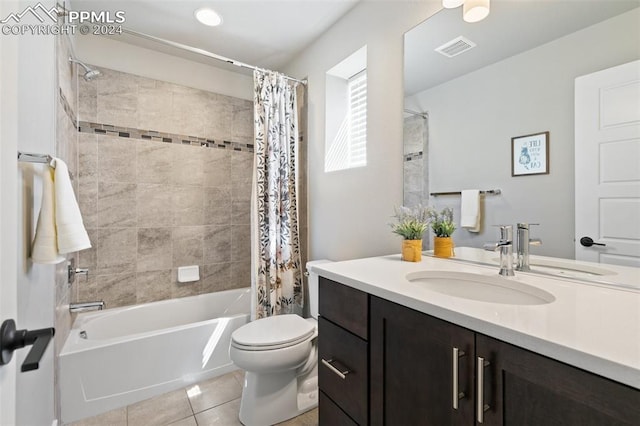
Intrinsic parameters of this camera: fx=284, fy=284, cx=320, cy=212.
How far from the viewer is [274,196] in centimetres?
218

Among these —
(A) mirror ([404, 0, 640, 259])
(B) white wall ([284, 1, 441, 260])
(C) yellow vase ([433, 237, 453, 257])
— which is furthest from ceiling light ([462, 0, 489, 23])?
(C) yellow vase ([433, 237, 453, 257])

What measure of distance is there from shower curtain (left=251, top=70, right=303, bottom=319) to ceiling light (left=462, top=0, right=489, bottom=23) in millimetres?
1357

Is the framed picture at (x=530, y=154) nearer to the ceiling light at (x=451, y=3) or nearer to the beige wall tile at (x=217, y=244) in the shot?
the ceiling light at (x=451, y=3)

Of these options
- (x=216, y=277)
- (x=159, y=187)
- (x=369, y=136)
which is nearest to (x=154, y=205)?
(x=159, y=187)

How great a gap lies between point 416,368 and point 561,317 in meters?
0.38

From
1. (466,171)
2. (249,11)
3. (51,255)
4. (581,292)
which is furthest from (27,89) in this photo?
(581,292)

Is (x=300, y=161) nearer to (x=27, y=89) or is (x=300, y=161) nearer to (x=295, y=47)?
(x=295, y=47)

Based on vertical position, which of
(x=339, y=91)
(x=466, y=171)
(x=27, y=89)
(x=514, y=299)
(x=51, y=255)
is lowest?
(x=514, y=299)

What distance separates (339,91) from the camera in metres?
2.19

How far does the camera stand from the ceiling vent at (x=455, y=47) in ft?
4.28

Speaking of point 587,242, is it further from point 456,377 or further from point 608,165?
point 456,377

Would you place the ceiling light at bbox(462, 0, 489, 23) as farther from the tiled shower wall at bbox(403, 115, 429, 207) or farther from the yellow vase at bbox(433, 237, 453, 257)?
the yellow vase at bbox(433, 237, 453, 257)

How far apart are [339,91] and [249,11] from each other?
80 cm

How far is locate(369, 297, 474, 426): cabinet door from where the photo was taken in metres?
0.69
